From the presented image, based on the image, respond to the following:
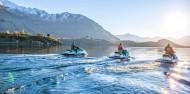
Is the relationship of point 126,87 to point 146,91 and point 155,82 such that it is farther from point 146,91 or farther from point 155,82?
point 155,82

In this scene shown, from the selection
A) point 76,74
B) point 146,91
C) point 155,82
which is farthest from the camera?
point 76,74

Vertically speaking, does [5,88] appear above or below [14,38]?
below

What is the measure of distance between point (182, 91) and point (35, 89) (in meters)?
11.2

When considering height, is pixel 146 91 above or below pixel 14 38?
below

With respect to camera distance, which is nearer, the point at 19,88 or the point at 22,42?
the point at 19,88

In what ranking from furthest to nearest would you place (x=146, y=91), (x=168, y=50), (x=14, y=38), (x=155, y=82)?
(x=14, y=38) < (x=168, y=50) < (x=155, y=82) < (x=146, y=91)

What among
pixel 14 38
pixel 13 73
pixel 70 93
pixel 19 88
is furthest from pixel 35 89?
pixel 14 38

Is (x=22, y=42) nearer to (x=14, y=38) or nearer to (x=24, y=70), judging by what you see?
(x=14, y=38)

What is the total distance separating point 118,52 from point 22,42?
69370 millimetres

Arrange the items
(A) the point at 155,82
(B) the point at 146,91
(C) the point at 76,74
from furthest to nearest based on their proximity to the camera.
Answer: (C) the point at 76,74 < (A) the point at 155,82 < (B) the point at 146,91

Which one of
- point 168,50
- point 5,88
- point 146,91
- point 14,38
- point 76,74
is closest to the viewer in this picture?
point 5,88

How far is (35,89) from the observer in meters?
19.0

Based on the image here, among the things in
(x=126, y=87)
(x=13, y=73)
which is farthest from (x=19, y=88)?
(x=126, y=87)

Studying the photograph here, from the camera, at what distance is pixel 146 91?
20344 mm
